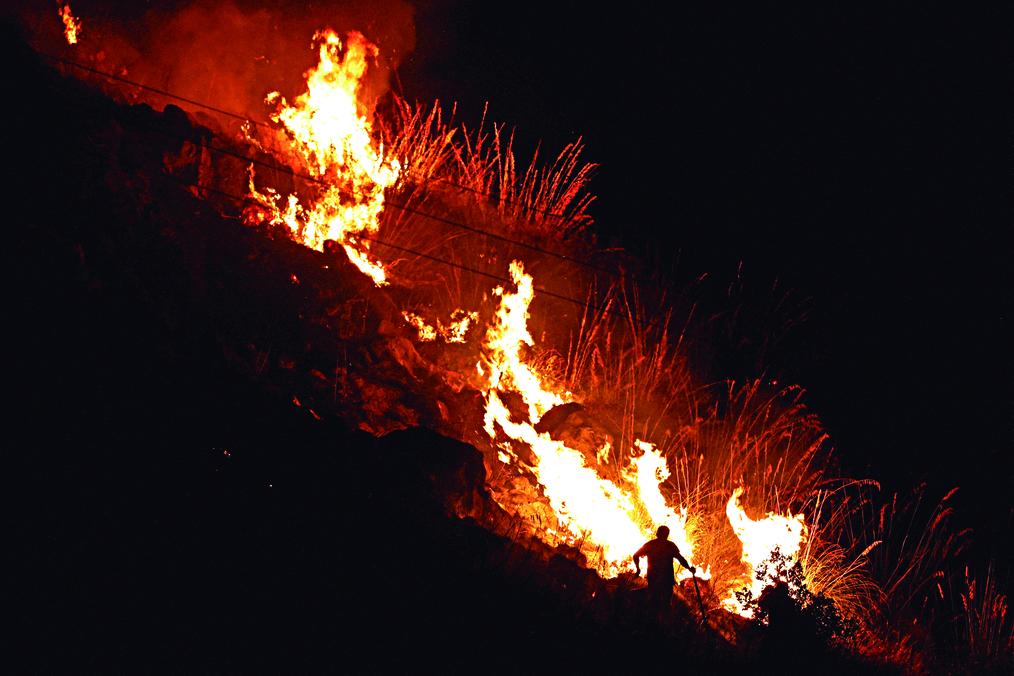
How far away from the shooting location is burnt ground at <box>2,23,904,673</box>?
21.6ft

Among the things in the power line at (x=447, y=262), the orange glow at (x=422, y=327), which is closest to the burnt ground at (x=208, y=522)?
the power line at (x=447, y=262)

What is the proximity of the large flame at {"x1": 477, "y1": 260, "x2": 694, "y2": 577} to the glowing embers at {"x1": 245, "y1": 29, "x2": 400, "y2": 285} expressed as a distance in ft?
14.4

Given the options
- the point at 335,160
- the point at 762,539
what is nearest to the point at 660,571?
the point at 762,539

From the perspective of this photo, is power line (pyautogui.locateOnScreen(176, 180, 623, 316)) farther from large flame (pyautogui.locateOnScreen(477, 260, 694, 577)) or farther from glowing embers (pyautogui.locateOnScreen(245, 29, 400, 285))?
large flame (pyautogui.locateOnScreen(477, 260, 694, 577))

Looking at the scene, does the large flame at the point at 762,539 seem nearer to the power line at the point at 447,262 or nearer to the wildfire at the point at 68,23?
the power line at the point at 447,262

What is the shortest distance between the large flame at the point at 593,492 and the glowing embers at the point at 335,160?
14.4ft

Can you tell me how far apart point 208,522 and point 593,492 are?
653cm

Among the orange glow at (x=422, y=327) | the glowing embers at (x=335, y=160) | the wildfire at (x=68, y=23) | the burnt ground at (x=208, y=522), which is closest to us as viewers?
the burnt ground at (x=208, y=522)

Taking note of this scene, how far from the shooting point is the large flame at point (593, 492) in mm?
11453

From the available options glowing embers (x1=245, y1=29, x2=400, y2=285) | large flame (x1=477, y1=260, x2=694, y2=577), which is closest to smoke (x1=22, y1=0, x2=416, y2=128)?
glowing embers (x1=245, y1=29, x2=400, y2=285)

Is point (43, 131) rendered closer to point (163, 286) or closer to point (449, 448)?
point (163, 286)

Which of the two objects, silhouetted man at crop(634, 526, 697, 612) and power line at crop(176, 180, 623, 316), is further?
power line at crop(176, 180, 623, 316)

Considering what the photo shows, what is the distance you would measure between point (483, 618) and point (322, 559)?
1873mm

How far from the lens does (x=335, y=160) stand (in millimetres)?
17172
